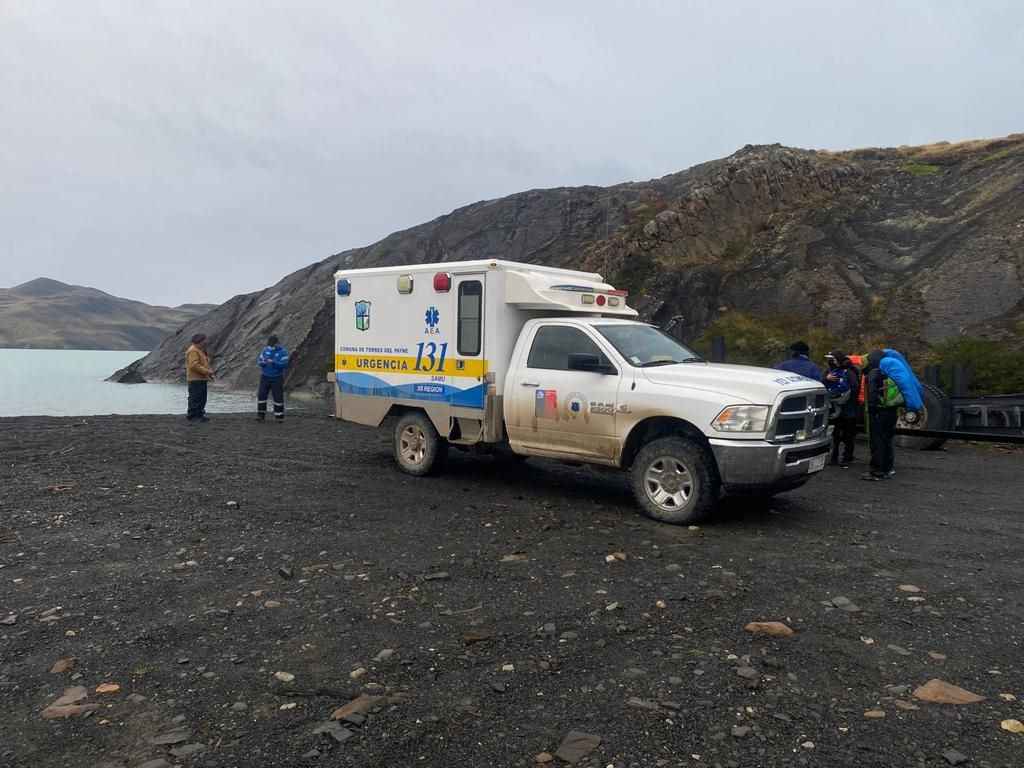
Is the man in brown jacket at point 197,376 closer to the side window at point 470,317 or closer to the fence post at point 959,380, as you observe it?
the side window at point 470,317

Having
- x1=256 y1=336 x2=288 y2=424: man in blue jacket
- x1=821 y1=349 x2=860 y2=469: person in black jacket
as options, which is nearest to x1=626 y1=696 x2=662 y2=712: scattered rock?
x1=821 y1=349 x2=860 y2=469: person in black jacket

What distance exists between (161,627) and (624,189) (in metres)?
33.9

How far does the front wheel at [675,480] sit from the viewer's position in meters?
7.00

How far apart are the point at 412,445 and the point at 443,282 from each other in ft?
7.64

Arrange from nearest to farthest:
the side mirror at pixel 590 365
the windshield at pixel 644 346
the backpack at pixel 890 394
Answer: the side mirror at pixel 590 365 → the windshield at pixel 644 346 → the backpack at pixel 890 394

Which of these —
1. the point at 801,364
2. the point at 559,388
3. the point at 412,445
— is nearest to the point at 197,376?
the point at 412,445

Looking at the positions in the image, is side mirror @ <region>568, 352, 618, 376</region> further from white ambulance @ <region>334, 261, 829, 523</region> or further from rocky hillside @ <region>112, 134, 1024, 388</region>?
rocky hillside @ <region>112, 134, 1024, 388</region>

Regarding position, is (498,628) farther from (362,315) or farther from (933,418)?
(933,418)

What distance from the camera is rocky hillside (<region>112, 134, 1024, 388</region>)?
18.6 m

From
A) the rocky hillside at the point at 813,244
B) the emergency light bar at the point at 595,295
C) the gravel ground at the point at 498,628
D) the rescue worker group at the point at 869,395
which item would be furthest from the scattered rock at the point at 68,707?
the rocky hillside at the point at 813,244

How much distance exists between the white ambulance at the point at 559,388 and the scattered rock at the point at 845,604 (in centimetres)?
190

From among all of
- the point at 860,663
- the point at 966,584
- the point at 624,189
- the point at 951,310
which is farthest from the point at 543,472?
the point at 624,189

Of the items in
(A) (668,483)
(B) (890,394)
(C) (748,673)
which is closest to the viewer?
(C) (748,673)

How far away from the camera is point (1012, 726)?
10.8 ft
